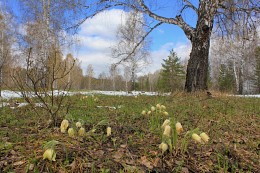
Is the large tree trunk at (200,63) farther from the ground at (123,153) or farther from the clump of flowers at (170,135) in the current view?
the clump of flowers at (170,135)

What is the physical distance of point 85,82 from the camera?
66500 millimetres

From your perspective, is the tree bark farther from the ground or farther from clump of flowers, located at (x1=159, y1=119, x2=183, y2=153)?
clump of flowers, located at (x1=159, y1=119, x2=183, y2=153)

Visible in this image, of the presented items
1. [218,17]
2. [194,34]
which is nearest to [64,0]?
[194,34]

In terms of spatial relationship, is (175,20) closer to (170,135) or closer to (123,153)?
(170,135)

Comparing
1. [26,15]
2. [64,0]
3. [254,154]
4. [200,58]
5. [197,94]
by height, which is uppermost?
[26,15]

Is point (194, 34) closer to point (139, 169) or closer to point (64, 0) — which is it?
point (64, 0)

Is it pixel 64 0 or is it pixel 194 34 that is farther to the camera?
pixel 64 0

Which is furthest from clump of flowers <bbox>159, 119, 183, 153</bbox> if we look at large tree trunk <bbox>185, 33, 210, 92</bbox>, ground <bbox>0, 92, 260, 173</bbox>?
large tree trunk <bbox>185, 33, 210, 92</bbox>

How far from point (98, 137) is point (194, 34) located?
6.41m

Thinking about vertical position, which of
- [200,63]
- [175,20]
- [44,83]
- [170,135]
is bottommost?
[170,135]

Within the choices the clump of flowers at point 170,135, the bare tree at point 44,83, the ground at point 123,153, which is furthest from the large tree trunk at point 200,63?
the clump of flowers at point 170,135

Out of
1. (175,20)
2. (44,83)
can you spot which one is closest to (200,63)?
(175,20)

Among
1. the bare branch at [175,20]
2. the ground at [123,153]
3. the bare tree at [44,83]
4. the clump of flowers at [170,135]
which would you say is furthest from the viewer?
the bare branch at [175,20]

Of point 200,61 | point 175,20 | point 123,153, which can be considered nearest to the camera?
point 123,153
